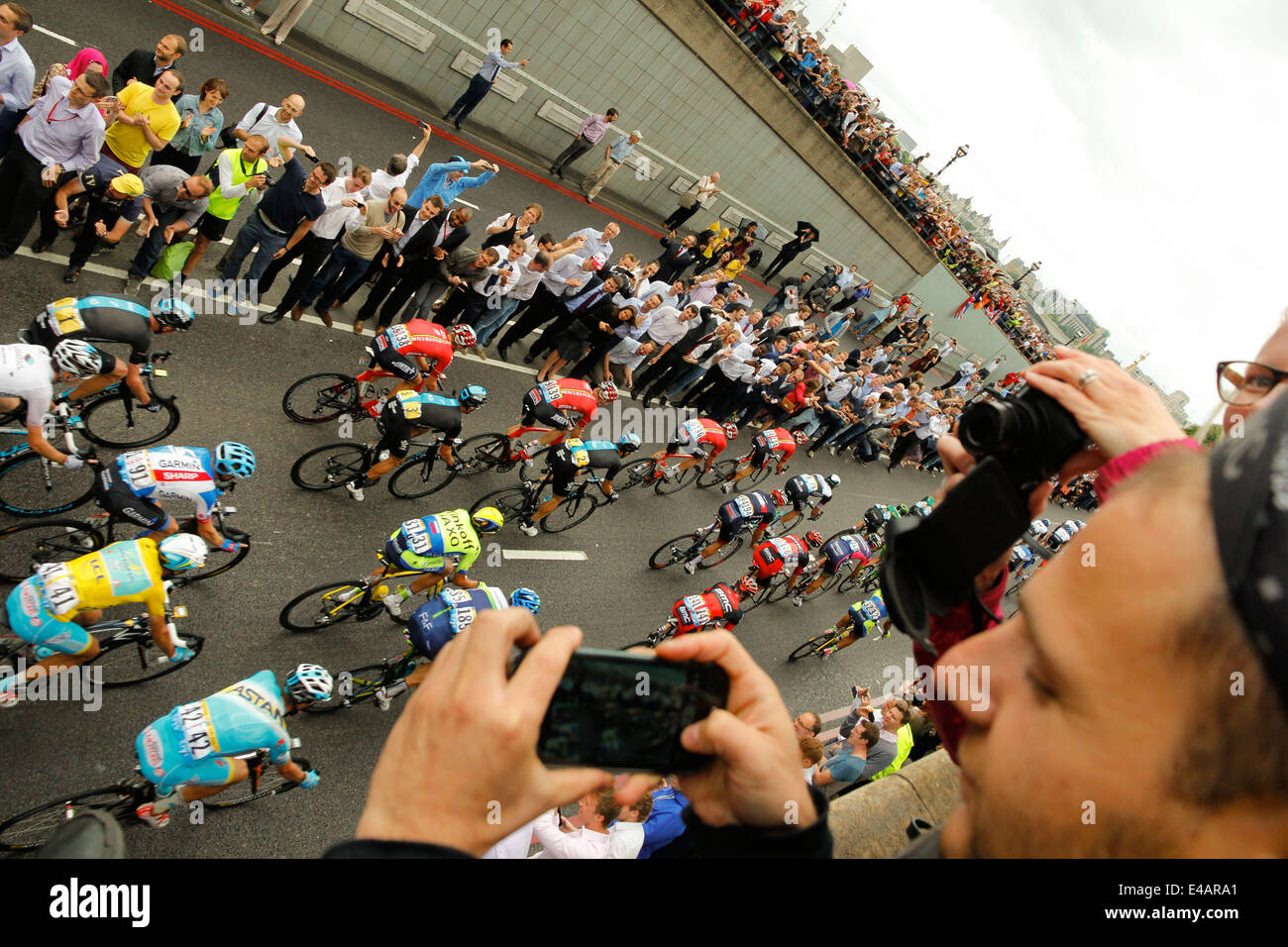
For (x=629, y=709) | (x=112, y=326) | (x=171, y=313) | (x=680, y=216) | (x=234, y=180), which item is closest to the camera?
(x=629, y=709)

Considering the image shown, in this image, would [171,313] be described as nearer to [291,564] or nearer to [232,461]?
[232,461]

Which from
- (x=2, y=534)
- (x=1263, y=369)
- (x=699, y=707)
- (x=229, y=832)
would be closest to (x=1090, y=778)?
(x=699, y=707)

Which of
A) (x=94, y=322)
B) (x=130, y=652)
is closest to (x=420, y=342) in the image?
(x=94, y=322)

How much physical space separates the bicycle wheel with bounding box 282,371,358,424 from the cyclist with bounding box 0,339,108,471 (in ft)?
8.18

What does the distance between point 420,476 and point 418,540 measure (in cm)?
285

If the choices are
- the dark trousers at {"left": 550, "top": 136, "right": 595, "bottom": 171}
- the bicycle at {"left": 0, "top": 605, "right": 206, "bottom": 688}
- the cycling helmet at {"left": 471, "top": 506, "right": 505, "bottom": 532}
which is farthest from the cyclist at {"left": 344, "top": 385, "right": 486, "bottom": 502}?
the dark trousers at {"left": 550, "top": 136, "right": 595, "bottom": 171}

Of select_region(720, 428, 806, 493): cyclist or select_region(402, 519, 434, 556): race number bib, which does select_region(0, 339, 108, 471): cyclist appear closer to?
select_region(402, 519, 434, 556): race number bib

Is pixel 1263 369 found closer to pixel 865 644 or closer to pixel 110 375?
pixel 110 375

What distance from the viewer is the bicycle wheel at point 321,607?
6.95 meters

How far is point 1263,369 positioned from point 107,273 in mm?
11074

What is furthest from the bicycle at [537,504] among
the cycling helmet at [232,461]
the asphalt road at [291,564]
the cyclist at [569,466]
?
the cycling helmet at [232,461]

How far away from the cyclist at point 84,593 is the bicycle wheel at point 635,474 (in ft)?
23.8

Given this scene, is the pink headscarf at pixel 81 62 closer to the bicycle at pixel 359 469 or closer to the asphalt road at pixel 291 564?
the asphalt road at pixel 291 564

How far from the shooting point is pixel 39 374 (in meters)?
5.60
